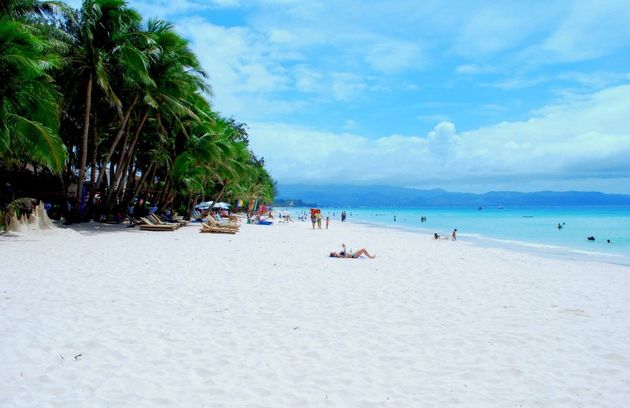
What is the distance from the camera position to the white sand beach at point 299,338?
3500 mm

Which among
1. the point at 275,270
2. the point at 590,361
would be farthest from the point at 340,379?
the point at 275,270

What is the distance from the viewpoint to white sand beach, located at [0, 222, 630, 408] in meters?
3.50

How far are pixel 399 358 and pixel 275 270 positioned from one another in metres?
5.52

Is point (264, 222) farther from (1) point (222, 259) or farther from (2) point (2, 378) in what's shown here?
(2) point (2, 378)

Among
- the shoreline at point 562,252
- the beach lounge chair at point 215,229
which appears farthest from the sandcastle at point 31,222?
the shoreline at point 562,252

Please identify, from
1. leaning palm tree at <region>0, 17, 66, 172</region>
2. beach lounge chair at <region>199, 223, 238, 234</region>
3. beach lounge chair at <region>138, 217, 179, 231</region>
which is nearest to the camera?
leaning palm tree at <region>0, 17, 66, 172</region>

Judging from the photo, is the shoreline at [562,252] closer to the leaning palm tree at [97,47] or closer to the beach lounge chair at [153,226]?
the beach lounge chair at [153,226]

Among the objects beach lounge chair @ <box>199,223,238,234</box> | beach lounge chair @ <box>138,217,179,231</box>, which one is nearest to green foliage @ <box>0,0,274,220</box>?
beach lounge chair @ <box>138,217,179,231</box>

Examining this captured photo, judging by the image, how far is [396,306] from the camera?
21.5 ft

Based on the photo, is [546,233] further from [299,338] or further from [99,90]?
[299,338]

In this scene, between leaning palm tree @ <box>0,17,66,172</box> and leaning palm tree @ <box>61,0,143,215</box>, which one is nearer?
leaning palm tree @ <box>0,17,66,172</box>

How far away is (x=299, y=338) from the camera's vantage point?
486 cm

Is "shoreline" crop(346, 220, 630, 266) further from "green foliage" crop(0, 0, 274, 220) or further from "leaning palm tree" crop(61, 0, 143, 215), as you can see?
"leaning palm tree" crop(61, 0, 143, 215)

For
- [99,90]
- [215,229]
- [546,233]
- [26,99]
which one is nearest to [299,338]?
[26,99]
